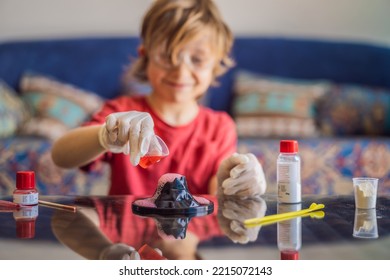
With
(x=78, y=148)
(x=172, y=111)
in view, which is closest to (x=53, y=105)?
(x=172, y=111)

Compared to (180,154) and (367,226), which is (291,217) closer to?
(367,226)

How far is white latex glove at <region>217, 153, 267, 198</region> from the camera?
0.94 meters

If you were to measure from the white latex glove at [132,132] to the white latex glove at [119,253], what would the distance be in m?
0.20

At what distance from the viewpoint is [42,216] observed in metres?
0.78

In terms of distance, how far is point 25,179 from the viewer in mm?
842

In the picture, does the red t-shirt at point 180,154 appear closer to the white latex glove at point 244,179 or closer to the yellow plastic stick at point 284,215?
the white latex glove at point 244,179

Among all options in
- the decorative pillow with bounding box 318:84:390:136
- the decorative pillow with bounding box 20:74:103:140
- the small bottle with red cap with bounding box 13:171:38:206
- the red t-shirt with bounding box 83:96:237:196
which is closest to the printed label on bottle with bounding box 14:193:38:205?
the small bottle with red cap with bounding box 13:171:38:206

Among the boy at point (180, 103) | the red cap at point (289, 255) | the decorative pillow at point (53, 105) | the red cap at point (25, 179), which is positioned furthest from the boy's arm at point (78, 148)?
the decorative pillow at point (53, 105)

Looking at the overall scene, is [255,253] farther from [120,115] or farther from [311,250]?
[120,115]

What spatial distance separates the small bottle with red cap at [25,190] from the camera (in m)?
0.84

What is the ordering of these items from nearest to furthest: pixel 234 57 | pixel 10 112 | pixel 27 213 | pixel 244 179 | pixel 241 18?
pixel 27 213
pixel 244 179
pixel 10 112
pixel 234 57
pixel 241 18

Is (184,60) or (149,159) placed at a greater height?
(184,60)

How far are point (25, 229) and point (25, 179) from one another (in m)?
0.16

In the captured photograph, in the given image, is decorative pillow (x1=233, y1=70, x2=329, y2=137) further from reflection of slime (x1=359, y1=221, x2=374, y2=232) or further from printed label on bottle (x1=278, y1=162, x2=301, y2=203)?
reflection of slime (x1=359, y1=221, x2=374, y2=232)
